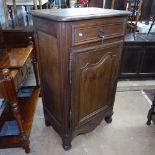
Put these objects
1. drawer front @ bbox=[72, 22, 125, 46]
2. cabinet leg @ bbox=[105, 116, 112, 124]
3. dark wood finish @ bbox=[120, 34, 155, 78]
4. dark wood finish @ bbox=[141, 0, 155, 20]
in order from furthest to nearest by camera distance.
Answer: dark wood finish @ bbox=[141, 0, 155, 20], dark wood finish @ bbox=[120, 34, 155, 78], cabinet leg @ bbox=[105, 116, 112, 124], drawer front @ bbox=[72, 22, 125, 46]

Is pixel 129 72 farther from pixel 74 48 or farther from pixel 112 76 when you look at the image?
pixel 74 48

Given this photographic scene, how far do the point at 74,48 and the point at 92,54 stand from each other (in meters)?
0.16

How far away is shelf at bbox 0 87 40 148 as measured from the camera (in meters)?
1.33

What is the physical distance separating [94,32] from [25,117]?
3.26 ft

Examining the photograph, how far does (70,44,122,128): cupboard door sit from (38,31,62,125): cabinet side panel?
12 centimetres

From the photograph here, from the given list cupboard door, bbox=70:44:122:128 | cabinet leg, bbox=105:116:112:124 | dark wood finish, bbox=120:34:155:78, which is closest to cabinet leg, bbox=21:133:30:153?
cupboard door, bbox=70:44:122:128

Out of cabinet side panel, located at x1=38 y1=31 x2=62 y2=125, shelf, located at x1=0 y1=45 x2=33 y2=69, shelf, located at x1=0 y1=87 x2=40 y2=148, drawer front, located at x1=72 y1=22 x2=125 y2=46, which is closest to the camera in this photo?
drawer front, located at x1=72 y1=22 x2=125 y2=46

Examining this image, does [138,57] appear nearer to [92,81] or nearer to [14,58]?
[92,81]

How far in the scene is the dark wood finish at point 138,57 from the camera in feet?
7.03

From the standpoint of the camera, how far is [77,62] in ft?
3.51

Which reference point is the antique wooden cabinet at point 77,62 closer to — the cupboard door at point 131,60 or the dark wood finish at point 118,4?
the cupboard door at point 131,60

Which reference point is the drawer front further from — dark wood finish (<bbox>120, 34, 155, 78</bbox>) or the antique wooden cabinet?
dark wood finish (<bbox>120, 34, 155, 78</bbox>)

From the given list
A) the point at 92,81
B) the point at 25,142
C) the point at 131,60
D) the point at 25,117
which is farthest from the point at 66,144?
the point at 131,60

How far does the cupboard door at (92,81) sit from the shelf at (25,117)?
1.38ft
